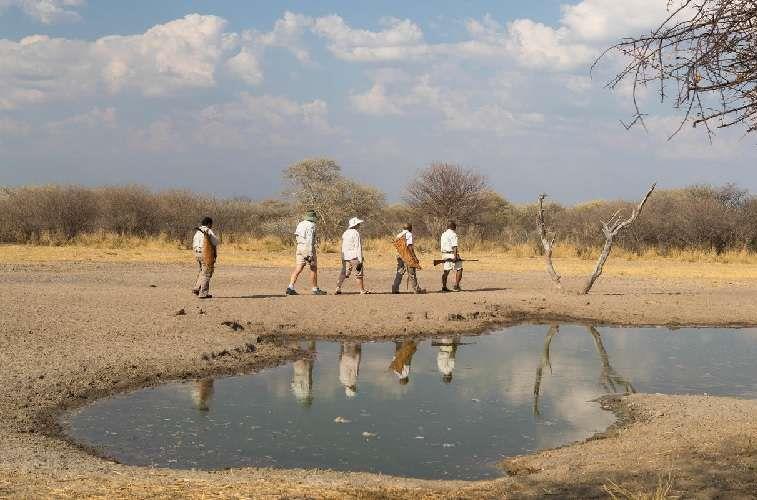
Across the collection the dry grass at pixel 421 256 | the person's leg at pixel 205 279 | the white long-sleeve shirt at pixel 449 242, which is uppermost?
the white long-sleeve shirt at pixel 449 242

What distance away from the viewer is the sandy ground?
7.48m

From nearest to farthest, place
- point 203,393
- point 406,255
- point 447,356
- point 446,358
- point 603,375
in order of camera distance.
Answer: point 203,393 → point 603,375 → point 446,358 → point 447,356 → point 406,255

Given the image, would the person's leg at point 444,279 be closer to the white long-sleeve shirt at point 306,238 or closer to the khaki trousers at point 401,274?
the khaki trousers at point 401,274

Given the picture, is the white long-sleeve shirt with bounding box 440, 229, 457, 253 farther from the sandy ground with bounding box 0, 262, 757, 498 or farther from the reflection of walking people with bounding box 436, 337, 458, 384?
the reflection of walking people with bounding box 436, 337, 458, 384

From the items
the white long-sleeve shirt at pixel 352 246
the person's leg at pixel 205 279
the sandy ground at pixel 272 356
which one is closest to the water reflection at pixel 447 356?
the sandy ground at pixel 272 356

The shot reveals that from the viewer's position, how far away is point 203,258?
18.2m

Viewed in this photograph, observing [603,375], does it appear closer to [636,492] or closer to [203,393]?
[203,393]

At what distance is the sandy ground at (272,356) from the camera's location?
7.48 meters

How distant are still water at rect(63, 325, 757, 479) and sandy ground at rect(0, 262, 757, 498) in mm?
545

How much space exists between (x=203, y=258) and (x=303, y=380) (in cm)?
634

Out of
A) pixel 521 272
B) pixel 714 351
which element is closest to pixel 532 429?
pixel 714 351

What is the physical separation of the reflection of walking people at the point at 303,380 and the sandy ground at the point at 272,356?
0.36 metres

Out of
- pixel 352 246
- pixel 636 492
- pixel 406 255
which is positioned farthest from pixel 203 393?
pixel 406 255

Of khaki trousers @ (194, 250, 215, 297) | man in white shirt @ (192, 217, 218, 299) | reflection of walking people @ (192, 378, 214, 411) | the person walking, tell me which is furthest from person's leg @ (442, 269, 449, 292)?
reflection of walking people @ (192, 378, 214, 411)
